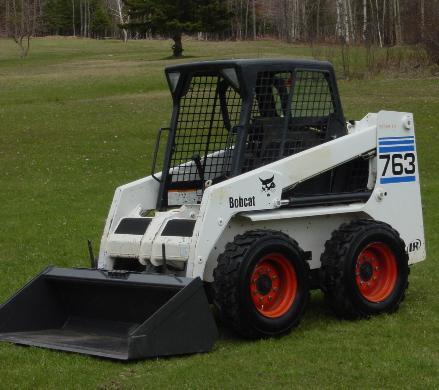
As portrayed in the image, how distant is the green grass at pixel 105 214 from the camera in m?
7.13

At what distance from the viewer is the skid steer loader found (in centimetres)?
800

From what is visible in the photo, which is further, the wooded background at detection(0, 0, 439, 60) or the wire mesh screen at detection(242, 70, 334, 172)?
the wooded background at detection(0, 0, 439, 60)

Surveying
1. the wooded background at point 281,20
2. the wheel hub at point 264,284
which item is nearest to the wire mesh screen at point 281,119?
the wheel hub at point 264,284

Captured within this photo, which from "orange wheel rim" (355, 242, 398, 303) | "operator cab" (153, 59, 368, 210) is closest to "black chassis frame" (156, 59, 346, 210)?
"operator cab" (153, 59, 368, 210)

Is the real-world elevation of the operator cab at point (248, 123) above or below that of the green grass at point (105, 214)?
above

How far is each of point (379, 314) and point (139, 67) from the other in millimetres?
40794

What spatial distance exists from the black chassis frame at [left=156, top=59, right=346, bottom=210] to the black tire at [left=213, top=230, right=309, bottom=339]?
0.81 meters

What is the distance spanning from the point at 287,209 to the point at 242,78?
3.81 feet

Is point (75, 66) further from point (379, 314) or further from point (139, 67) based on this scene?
point (379, 314)

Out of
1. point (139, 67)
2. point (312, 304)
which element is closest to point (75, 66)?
point (139, 67)

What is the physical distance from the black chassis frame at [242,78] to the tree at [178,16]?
49.3 metres

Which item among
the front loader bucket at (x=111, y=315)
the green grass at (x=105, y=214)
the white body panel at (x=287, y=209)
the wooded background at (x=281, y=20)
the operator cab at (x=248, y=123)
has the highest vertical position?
the wooded background at (x=281, y=20)

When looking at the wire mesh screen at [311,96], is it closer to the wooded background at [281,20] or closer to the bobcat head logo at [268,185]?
the bobcat head logo at [268,185]

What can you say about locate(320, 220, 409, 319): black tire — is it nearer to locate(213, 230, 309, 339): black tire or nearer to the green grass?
the green grass
